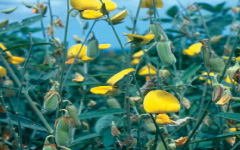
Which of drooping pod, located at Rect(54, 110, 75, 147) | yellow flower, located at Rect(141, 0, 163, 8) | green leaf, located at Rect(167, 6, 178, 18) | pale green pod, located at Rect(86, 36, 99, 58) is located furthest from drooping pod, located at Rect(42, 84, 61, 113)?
green leaf, located at Rect(167, 6, 178, 18)

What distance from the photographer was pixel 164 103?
743 mm

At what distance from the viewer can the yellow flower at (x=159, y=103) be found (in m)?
0.74

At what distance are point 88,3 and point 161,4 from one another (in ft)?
1.06

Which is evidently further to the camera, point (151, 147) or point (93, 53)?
point (93, 53)

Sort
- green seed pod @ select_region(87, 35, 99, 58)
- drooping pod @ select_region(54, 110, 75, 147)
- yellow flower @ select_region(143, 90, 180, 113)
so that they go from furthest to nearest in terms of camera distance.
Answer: green seed pod @ select_region(87, 35, 99, 58), drooping pod @ select_region(54, 110, 75, 147), yellow flower @ select_region(143, 90, 180, 113)

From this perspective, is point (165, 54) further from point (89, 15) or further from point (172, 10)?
point (172, 10)

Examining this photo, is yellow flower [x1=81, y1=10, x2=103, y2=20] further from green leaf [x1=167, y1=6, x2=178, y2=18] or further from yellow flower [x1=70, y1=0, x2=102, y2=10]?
green leaf [x1=167, y1=6, x2=178, y2=18]

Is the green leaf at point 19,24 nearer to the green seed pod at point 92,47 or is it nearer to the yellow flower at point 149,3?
the green seed pod at point 92,47

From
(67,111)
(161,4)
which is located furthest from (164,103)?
(161,4)

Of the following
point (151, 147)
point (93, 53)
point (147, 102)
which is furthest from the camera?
point (93, 53)

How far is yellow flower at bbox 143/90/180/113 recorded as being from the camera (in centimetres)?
74

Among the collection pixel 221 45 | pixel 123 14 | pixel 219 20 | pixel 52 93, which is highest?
pixel 123 14

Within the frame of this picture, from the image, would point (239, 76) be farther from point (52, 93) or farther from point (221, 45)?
point (221, 45)

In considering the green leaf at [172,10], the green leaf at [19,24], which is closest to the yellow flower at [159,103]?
the green leaf at [19,24]
